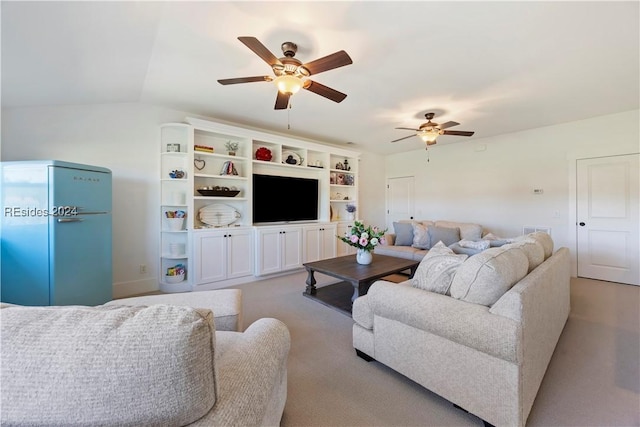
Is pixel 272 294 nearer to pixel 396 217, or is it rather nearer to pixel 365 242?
pixel 365 242

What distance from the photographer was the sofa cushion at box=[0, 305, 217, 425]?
0.55 m

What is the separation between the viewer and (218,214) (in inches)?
162

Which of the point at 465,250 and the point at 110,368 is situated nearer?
the point at 110,368

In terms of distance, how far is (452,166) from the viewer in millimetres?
5547

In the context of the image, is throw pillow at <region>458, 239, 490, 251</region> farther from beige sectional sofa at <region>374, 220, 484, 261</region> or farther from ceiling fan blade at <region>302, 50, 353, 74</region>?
ceiling fan blade at <region>302, 50, 353, 74</region>

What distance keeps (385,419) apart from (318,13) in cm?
259

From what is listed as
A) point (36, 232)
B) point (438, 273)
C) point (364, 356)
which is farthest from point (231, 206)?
point (438, 273)

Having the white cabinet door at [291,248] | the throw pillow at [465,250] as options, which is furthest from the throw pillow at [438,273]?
the white cabinet door at [291,248]

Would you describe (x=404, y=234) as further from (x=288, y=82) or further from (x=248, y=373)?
(x=248, y=373)

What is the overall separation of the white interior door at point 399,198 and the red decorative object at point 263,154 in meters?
3.39

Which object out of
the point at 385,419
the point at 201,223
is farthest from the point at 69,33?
the point at 385,419

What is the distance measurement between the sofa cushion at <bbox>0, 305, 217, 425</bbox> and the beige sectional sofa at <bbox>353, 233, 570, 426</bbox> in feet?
4.39

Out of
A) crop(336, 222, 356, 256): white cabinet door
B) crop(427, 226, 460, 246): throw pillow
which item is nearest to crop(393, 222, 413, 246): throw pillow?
crop(427, 226, 460, 246): throw pillow

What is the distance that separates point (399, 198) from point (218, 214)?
167 inches
